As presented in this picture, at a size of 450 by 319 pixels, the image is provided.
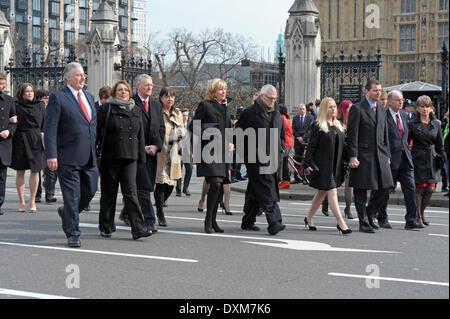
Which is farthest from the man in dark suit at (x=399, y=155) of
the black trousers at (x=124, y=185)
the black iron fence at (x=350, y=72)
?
the black iron fence at (x=350, y=72)

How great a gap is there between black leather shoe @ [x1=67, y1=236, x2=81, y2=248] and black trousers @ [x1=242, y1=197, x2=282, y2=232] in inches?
95.9

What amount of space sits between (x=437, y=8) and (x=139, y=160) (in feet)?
285

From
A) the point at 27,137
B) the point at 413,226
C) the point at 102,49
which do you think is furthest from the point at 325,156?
the point at 102,49

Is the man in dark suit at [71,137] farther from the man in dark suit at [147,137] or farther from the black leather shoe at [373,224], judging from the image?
the black leather shoe at [373,224]

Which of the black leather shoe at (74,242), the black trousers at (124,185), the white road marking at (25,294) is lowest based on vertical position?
the white road marking at (25,294)

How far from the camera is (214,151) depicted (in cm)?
984

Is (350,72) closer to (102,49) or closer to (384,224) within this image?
(102,49)

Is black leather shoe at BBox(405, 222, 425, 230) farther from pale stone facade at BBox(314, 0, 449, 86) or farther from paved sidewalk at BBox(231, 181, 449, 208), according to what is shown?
pale stone facade at BBox(314, 0, 449, 86)

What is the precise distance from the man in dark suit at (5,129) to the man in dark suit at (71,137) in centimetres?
318

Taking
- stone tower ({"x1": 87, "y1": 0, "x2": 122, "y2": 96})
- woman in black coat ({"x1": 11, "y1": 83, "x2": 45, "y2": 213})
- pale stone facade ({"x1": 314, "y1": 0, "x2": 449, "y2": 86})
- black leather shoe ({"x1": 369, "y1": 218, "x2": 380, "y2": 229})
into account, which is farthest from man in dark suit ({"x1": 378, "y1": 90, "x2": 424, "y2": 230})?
A: pale stone facade ({"x1": 314, "y1": 0, "x2": 449, "y2": 86})

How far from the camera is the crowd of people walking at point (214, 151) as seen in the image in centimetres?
860

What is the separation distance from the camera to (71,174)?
336 inches

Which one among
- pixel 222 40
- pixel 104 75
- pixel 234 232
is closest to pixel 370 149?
pixel 234 232

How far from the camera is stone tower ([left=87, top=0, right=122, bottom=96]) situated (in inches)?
891
